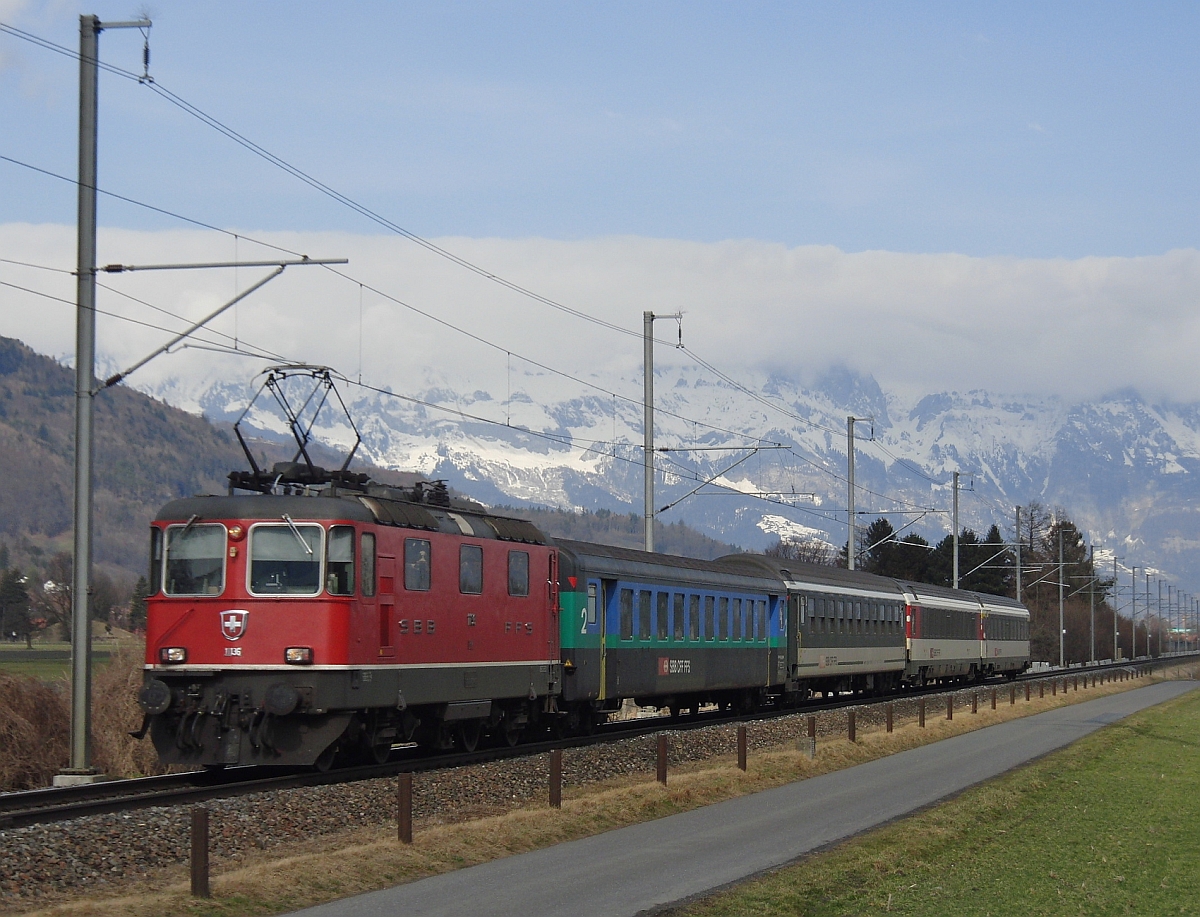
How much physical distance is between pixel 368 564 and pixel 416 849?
602 centimetres

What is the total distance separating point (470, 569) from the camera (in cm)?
2489

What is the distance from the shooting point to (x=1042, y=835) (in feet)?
62.6

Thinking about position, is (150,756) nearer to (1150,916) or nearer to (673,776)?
(673,776)

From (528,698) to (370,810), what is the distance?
875cm

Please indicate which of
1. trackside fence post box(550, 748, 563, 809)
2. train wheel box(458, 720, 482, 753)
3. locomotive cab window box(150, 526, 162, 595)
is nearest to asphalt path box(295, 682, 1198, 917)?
trackside fence post box(550, 748, 563, 809)

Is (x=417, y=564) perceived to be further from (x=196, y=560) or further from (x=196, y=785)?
(x=196, y=785)

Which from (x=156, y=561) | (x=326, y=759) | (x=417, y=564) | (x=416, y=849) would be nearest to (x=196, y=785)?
(x=326, y=759)

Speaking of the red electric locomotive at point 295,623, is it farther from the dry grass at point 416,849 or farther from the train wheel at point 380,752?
the dry grass at point 416,849

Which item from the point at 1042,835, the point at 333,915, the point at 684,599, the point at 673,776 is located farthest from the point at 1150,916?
the point at 684,599

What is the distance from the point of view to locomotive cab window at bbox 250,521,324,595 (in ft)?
69.5

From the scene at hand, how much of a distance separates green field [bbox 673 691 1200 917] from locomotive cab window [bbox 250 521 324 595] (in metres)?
8.08

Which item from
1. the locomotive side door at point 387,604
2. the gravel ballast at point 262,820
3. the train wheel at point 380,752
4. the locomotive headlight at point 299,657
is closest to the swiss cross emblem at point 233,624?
the locomotive headlight at point 299,657

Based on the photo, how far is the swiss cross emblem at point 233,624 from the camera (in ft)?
69.1

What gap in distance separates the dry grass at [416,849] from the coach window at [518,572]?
4.18 m
